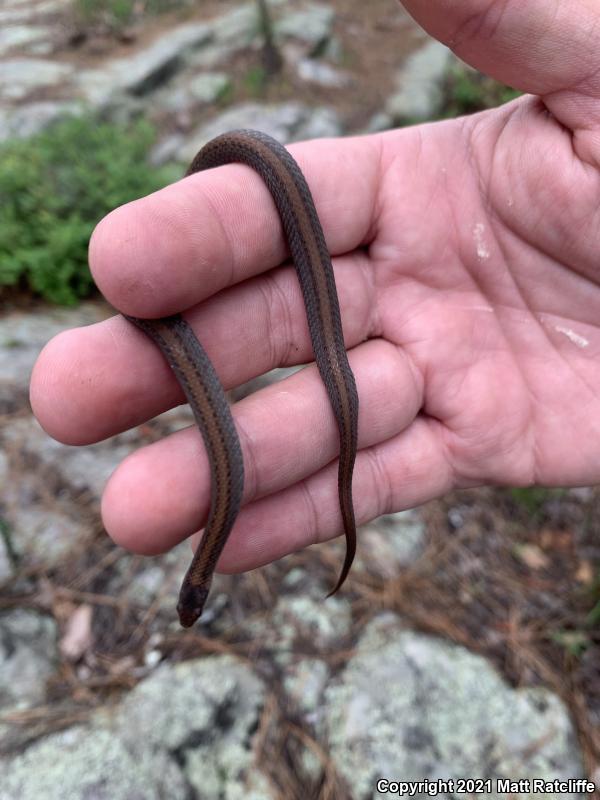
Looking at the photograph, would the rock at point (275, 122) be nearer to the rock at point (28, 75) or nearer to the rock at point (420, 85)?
the rock at point (420, 85)

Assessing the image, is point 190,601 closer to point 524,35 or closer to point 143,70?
point 524,35

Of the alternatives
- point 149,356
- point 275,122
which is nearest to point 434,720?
point 149,356

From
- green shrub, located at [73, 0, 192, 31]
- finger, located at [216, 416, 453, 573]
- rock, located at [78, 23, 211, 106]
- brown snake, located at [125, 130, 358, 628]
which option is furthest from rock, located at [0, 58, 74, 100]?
finger, located at [216, 416, 453, 573]

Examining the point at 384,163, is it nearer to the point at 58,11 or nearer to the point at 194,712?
the point at 194,712

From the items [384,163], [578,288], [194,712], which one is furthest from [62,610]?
[578,288]

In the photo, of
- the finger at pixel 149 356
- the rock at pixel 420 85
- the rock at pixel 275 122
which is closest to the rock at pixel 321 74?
the rock at pixel 420 85

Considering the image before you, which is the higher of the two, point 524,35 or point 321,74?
point 524,35
